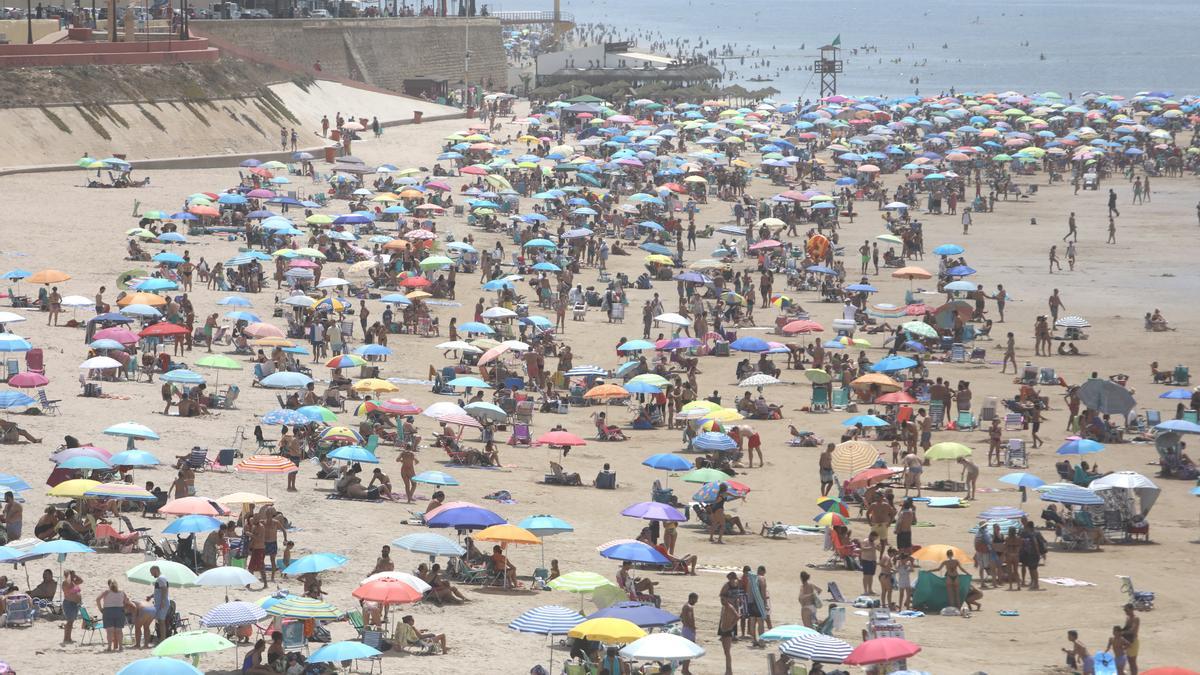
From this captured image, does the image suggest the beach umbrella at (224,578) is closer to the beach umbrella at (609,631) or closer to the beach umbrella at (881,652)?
the beach umbrella at (609,631)

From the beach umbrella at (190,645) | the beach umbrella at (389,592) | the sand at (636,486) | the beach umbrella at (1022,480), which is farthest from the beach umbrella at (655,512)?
the beach umbrella at (190,645)

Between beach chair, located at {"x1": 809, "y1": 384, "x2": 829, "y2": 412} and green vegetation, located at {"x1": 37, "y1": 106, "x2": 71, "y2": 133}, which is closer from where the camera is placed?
beach chair, located at {"x1": 809, "y1": 384, "x2": 829, "y2": 412}

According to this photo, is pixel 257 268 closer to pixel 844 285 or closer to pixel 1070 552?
pixel 844 285

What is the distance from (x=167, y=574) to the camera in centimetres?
1505

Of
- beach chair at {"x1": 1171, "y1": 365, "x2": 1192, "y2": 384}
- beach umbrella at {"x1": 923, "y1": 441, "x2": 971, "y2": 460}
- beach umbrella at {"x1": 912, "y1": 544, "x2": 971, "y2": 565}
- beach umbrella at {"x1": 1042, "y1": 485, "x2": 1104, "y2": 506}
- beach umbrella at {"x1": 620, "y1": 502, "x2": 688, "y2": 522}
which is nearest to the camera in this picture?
beach umbrella at {"x1": 912, "y1": 544, "x2": 971, "y2": 565}

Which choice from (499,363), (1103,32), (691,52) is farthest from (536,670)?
(1103,32)

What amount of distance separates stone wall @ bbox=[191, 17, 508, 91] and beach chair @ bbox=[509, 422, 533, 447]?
44668 millimetres

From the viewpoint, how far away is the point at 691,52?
6309 inches

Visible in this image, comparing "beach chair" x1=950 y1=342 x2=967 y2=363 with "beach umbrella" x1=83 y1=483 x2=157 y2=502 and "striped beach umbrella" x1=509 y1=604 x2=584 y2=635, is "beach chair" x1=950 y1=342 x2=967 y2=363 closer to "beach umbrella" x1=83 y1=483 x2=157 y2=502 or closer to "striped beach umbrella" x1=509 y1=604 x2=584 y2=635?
"beach umbrella" x1=83 y1=483 x2=157 y2=502

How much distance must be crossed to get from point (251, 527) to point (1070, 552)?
9.82 meters

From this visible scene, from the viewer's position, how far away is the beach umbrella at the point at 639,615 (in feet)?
48.0

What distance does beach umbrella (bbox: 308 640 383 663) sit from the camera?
13.3m

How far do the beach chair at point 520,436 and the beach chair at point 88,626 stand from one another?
34.2 ft

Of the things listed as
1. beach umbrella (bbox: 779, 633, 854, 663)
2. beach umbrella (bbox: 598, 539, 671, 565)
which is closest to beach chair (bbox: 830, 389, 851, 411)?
beach umbrella (bbox: 598, 539, 671, 565)
